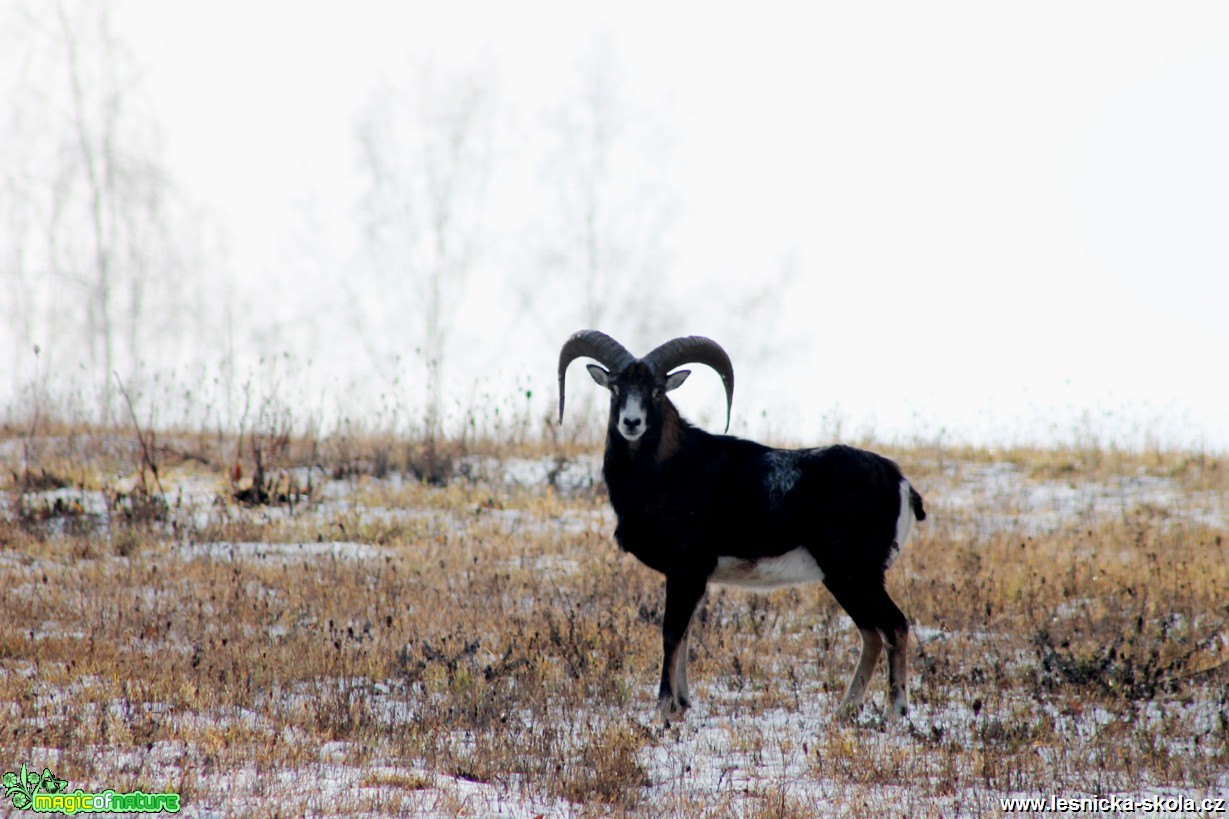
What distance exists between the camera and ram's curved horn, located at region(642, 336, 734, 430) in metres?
8.41

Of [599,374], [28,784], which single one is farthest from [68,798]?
[599,374]

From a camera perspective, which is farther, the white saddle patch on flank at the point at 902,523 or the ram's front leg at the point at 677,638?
the white saddle patch on flank at the point at 902,523

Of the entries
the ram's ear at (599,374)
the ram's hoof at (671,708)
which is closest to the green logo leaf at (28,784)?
the ram's hoof at (671,708)

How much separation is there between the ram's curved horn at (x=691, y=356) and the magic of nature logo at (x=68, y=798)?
14.5 ft

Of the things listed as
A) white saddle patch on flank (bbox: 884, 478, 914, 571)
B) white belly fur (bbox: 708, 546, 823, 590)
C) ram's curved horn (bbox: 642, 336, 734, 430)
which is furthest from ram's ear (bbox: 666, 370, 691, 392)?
white saddle patch on flank (bbox: 884, 478, 914, 571)

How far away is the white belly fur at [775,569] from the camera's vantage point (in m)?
7.72

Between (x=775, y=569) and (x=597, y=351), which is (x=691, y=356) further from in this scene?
(x=775, y=569)

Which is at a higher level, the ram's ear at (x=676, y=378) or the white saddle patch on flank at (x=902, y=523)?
the ram's ear at (x=676, y=378)

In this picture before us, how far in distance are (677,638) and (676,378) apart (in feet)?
6.67

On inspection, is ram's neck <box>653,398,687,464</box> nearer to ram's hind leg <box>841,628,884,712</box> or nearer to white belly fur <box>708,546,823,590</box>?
white belly fur <box>708,546,823,590</box>

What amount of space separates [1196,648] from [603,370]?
15.3 feet

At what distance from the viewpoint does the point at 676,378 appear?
28.0 feet

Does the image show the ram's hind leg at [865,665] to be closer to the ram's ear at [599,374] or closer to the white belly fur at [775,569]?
the white belly fur at [775,569]

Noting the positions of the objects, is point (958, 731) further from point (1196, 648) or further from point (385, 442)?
point (385, 442)
